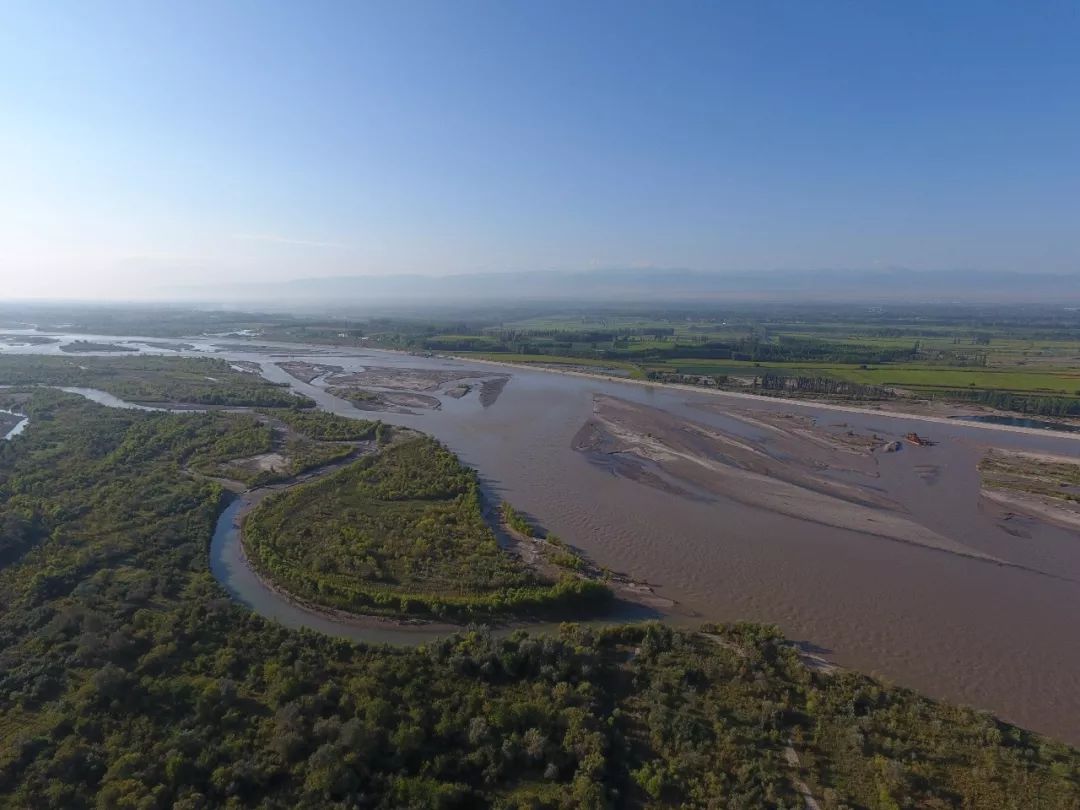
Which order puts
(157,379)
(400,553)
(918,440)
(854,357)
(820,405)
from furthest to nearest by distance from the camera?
(854,357) < (157,379) < (820,405) < (918,440) < (400,553)

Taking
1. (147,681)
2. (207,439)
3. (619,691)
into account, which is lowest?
(619,691)

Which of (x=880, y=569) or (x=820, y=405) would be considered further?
(x=820, y=405)

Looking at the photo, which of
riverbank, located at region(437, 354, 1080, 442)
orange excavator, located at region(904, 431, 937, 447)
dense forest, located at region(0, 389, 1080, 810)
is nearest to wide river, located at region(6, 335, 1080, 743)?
orange excavator, located at region(904, 431, 937, 447)

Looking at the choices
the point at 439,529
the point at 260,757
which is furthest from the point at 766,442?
the point at 260,757

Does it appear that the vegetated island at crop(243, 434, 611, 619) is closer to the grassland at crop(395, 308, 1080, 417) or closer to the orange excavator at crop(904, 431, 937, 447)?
the orange excavator at crop(904, 431, 937, 447)

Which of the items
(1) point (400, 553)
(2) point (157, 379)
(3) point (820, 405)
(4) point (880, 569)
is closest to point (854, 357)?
(3) point (820, 405)

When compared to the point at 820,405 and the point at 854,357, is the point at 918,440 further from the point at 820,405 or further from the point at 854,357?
the point at 854,357

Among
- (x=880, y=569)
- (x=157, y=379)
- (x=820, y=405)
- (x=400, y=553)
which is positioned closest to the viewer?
(x=400, y=553)

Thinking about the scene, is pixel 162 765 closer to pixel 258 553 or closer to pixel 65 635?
pixel 65 635

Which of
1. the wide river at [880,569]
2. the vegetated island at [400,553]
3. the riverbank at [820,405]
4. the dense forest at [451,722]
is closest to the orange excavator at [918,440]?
the wide river at [880,569]
